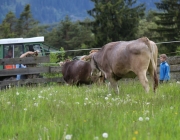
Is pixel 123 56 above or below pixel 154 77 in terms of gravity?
above

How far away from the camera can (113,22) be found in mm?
45156

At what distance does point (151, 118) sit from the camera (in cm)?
415

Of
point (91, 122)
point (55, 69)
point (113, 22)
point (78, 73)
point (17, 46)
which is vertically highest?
point (113, 22)

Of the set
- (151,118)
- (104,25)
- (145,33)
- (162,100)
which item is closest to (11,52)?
(162,100)

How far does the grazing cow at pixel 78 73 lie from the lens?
13.2m

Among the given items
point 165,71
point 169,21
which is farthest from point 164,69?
point 169,21

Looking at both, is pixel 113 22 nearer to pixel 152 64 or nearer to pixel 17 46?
pixel 17 46

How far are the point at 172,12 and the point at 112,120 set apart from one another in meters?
39.4

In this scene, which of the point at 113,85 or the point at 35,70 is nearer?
the point at 113,85

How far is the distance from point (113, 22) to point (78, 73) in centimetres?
3241

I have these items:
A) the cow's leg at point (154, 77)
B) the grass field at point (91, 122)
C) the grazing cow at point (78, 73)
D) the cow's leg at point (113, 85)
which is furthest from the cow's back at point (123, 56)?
the grazing cow at point (78, 73)

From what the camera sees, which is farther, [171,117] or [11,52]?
[11,52]

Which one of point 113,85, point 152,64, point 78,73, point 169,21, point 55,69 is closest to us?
point 152,64

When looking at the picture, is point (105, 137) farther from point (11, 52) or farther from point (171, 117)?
point (11, 52)
